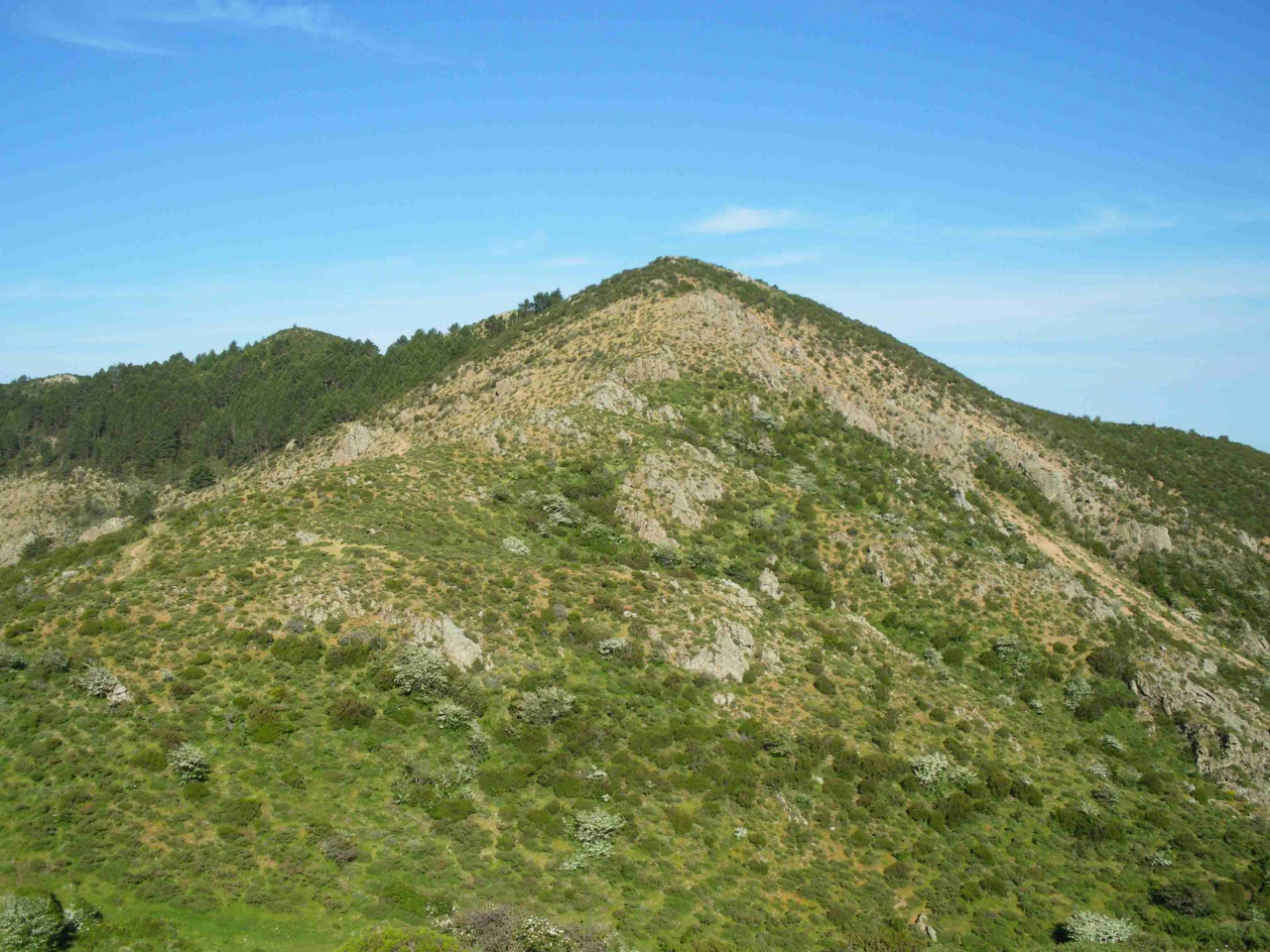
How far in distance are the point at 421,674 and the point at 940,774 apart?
95.7 feet

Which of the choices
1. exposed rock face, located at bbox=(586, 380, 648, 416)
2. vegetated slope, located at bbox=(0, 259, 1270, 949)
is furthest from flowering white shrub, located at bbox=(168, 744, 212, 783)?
exposed rock face, located at bbox=(586, 380, 648, 416)

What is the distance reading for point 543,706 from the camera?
4256 cm

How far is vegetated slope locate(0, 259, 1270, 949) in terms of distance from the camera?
32.6m

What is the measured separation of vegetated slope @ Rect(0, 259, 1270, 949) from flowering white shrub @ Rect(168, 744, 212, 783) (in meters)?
0.11

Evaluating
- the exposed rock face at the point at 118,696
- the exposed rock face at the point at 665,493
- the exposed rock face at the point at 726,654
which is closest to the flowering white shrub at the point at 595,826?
the exposed rock face at the point at 726,654

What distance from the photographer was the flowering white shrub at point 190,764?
3450cm

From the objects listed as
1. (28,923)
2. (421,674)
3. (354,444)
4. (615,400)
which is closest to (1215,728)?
(421,674)

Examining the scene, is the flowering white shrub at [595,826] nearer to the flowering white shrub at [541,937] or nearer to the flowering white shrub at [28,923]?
the flowering white shrub at [541,937]

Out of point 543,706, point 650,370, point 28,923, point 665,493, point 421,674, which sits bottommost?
point 28,923

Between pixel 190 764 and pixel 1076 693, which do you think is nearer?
pixel 190 764

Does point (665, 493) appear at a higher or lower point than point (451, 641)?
higher

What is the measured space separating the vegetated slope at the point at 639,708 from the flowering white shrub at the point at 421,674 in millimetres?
235

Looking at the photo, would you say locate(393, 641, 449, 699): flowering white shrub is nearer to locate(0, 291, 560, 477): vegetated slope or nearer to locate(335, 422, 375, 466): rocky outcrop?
locate(335, 422, 375, 466): rocky outcrop

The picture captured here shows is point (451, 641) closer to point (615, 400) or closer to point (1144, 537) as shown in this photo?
point (615, 400)
